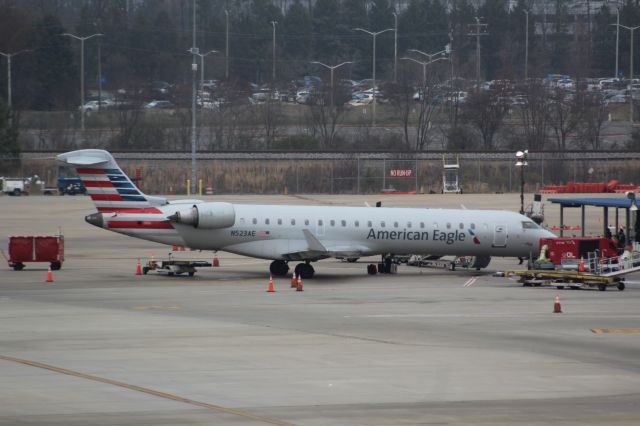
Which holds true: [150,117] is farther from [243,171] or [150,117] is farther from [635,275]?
[635,275]

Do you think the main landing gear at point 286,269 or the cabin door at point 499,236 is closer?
the main landing gear at point 286,269

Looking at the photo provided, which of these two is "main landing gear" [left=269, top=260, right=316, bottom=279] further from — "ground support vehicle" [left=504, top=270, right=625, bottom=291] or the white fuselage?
"ground support vehicle" [left=504, top=270, right=625, bottom=291]

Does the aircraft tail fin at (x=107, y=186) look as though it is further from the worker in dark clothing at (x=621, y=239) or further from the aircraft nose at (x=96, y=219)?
the worker in dark clothing at (x=621, y=239)

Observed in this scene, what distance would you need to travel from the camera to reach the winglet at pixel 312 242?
38.6 meters

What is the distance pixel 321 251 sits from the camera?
38.9 m

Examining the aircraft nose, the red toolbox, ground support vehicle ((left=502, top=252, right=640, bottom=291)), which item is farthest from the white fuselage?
the red toolbox

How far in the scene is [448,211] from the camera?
42281 mm

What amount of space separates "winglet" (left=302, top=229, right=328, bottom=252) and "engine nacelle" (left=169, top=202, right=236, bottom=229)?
2.75m

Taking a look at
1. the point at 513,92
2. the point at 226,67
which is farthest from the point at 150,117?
the point at 513,92

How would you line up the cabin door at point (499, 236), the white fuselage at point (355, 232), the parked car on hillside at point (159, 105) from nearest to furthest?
the white fuselage at point (355, 232), the cabin door at point (499, 236), the parked car on hillside at point (159, 105)

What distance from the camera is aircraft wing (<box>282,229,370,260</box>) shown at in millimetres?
38781

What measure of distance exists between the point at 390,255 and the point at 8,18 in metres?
84.8

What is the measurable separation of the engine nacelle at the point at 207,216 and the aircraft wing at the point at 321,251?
8.03 feet

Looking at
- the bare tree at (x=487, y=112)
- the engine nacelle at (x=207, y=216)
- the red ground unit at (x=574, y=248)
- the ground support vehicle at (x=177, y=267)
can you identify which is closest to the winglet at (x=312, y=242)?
the engine nacelle at (x=207, y=216)
